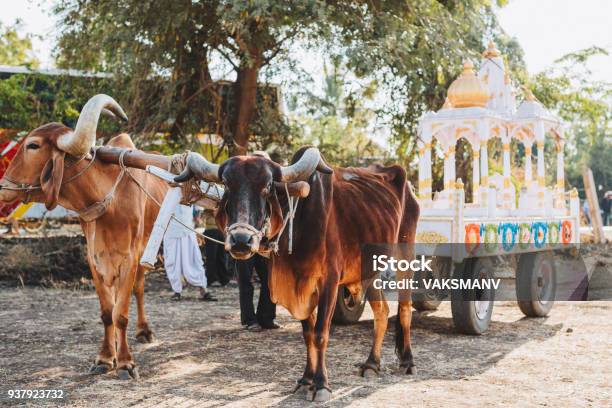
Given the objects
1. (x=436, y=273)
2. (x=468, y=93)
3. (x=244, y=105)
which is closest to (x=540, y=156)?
(x=468, y=93)

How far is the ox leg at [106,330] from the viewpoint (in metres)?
5.58

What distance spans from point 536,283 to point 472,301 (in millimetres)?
1683

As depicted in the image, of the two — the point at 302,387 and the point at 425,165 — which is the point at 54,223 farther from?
the point at 302,387

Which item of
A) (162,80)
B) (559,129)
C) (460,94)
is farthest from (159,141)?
(559,129)

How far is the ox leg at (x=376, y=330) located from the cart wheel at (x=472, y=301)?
1.44 meters

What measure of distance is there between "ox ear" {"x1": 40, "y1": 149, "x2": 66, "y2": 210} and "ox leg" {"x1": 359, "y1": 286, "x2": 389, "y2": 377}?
2582mm

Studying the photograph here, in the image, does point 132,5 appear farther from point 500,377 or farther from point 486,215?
point 500,377

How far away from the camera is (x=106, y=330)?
5.72 meters

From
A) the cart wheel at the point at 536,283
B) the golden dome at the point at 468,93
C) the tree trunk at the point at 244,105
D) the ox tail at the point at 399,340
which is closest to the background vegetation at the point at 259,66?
the tree trunk at the point at 244,105

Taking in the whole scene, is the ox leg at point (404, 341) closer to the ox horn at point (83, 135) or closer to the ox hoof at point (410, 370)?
the ox hoof at point (410, 370)

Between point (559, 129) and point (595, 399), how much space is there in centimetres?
510

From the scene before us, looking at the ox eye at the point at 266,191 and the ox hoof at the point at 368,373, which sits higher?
the ox eye at the point at 266,191

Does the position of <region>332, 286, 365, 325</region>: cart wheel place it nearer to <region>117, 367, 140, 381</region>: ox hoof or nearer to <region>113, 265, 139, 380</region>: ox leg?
<region>113, 265, 139, 380</region>: ox leg

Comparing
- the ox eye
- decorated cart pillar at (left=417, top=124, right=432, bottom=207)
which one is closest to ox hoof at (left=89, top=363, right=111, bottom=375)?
the ox eye
